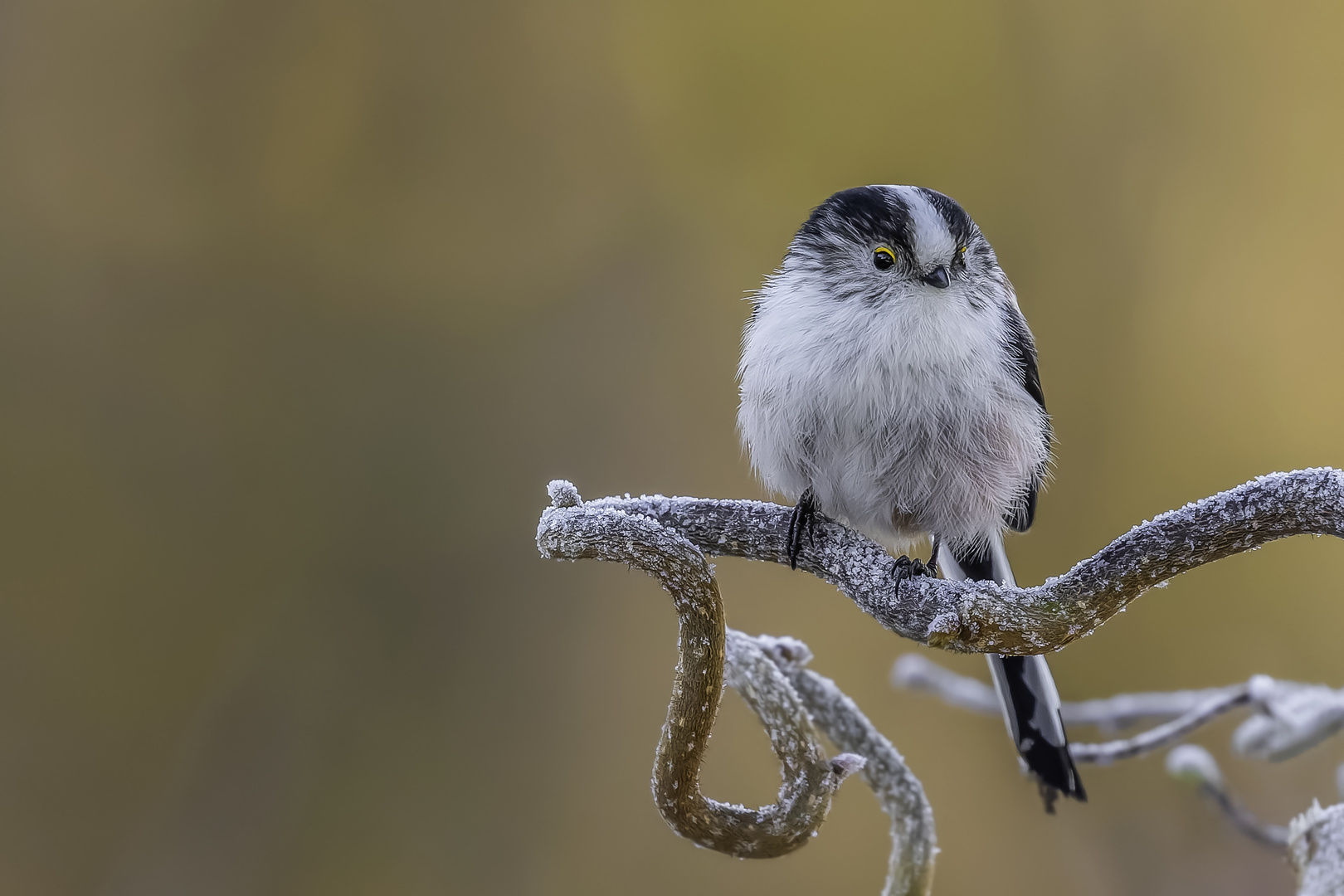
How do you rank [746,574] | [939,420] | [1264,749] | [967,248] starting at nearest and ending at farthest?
[1264,749], [939,420], [967,248], [746,574]

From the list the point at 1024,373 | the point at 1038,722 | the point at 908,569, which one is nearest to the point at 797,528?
the point at 908,569

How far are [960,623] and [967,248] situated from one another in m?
0.60

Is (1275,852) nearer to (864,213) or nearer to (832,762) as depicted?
(832,762)

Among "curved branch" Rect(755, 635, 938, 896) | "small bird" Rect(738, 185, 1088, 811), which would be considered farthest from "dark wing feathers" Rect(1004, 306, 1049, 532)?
"curved branch" Rect(755, 635, 938, 896)

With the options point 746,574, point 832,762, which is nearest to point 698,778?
point 832,762

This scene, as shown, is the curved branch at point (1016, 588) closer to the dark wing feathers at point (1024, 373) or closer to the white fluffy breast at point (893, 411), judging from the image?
the white fluffy breast at point (893, 411)

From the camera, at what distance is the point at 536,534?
622 millimetres

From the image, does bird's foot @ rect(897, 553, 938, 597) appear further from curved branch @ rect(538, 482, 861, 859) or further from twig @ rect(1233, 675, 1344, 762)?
twig @ rect(1233, 675, 1344, 762)

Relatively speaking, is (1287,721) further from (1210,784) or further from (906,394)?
(906,394)

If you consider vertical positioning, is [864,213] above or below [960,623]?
above

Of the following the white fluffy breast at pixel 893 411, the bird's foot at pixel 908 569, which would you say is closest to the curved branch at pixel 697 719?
the bird's foot at pixel 908 569

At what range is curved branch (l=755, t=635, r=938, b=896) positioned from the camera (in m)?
0.71

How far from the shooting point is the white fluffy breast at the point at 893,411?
3.07 ft

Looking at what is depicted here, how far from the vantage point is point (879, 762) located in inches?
28.2
